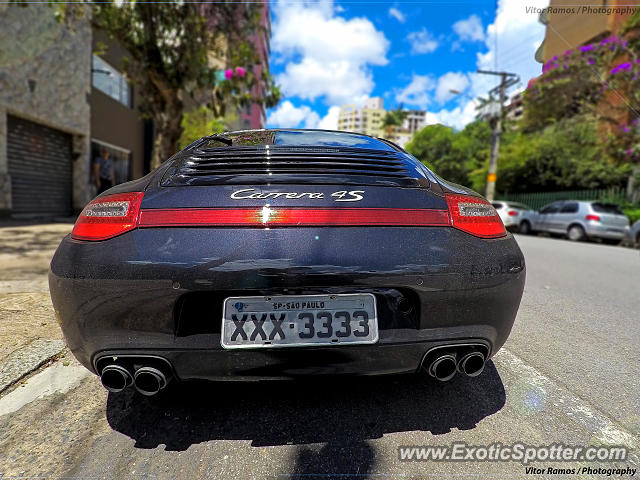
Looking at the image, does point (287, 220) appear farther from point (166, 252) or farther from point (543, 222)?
point (543, 222)

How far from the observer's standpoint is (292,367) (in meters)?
1.50

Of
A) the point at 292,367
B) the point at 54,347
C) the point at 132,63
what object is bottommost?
the point at 54,347

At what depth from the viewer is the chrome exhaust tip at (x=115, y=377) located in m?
1.50

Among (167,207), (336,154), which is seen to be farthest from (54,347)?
(336,154)

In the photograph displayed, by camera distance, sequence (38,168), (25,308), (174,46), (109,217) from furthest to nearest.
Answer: (38,168)
(174,46)
(25,308)
(109,217)

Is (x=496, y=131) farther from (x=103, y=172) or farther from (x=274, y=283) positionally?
(x=274, y=283)

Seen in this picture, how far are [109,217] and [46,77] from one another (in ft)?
35.1

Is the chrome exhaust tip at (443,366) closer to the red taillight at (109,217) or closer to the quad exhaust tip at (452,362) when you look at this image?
the quad exhaust tip at (452,362)

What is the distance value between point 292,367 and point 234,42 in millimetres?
9431

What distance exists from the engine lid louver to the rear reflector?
0.17 metres

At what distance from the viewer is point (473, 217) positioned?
172 centimetres

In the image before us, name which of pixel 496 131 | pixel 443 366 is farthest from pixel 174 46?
pixel 496 131

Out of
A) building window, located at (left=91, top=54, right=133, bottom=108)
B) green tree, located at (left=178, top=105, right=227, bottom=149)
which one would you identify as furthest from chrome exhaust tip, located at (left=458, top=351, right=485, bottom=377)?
green tree, located at (left=178, top=105, right=227, bottom=149)

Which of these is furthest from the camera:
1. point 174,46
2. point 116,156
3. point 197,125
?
point 197,125
